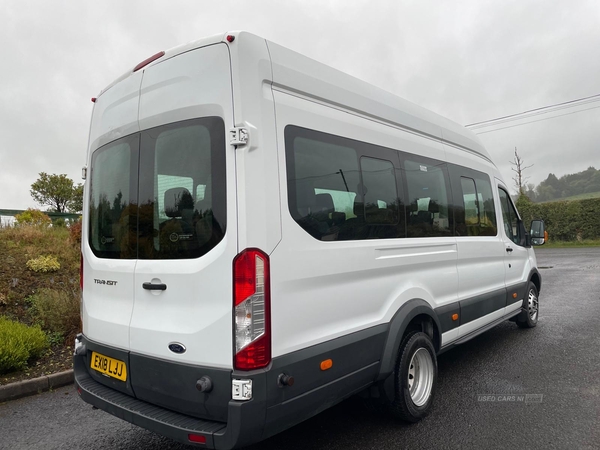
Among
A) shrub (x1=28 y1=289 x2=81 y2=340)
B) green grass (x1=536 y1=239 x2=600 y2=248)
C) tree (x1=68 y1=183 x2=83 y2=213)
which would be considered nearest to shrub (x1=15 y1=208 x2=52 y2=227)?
shrub (x1=28 y1=289 x2=81 y2=340)

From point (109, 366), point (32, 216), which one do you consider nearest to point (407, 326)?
point (109, 366)

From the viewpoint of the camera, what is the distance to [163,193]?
9.02ft

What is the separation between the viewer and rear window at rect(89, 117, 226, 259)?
96.8 inches

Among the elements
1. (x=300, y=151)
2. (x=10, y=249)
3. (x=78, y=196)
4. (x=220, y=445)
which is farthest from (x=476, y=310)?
(x=78, y=196)

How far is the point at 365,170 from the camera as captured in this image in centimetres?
326

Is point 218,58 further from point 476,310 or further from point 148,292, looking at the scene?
point 476,310

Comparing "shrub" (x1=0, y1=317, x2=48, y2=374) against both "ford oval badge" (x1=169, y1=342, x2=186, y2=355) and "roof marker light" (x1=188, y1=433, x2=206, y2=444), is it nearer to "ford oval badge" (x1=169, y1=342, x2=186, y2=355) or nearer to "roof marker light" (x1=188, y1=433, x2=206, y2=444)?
"ford oval badge" (x1=169, y1=342, x2=186, y2=355)

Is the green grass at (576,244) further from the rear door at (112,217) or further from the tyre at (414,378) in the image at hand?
the rear door at (112,217)

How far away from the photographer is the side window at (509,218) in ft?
18.5

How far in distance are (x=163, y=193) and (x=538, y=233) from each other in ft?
18.0

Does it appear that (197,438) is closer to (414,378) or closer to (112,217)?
(112,217)

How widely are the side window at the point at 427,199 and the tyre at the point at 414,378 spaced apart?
37.3 inches

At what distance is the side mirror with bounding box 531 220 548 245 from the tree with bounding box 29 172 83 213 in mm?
30336

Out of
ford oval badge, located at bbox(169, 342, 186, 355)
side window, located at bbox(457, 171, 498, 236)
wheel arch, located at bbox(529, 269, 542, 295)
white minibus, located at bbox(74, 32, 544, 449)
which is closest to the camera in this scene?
white minibus, located at bbox(74, 32, 544, 449)
